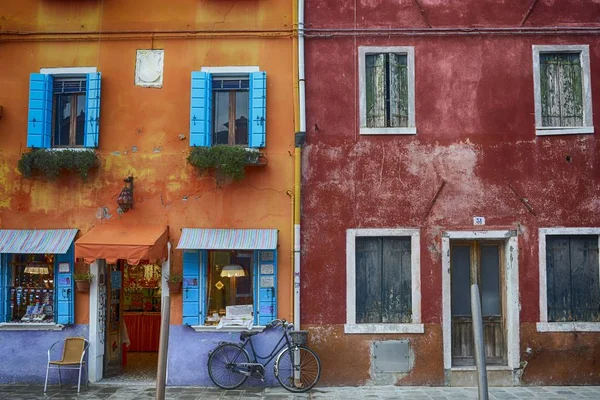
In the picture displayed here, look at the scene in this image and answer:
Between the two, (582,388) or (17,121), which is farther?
(17,121)

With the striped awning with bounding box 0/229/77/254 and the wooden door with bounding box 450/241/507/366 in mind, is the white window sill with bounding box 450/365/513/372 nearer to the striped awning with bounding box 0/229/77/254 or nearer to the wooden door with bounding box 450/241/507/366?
the wooden door with bounding box 450/241/507/366

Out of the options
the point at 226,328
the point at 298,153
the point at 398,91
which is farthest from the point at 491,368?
the point at 398,91

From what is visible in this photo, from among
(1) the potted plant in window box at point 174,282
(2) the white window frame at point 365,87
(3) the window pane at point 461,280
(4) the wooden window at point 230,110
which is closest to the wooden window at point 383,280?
(3) the window pane at point 461,280

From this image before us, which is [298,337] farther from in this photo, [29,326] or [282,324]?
[29,326]

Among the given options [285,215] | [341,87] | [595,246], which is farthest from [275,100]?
[595,246]

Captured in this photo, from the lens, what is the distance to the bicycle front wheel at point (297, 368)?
971 centimetres

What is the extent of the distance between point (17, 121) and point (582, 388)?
33.9ft

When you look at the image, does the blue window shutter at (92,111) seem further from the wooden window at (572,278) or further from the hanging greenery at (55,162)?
the wooden window at (572,278)

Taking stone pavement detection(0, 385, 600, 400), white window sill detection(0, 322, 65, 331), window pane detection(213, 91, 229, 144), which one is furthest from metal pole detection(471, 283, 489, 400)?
white window sill detection(0, 322, 65, 331)

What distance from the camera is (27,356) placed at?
1013cm

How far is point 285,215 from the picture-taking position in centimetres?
1028

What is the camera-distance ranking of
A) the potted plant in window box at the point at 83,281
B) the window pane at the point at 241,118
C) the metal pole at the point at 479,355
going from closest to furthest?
1. the metal pole at the point at 479,355
2. the potted plant in window box at the point at 83,281
3. the window pane at the point at 241,118

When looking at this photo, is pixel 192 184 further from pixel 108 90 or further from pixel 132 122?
pixel 108 90

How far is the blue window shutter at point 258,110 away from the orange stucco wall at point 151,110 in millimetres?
176
